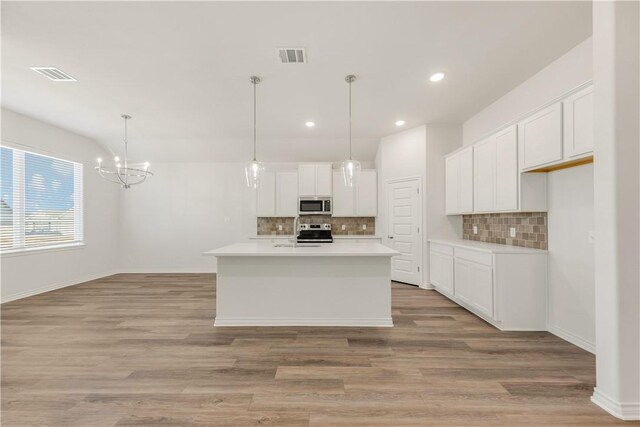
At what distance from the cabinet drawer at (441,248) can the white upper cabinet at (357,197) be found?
5.80ft

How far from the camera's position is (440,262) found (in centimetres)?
469

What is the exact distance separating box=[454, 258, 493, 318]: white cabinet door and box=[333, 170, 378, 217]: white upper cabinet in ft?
8.58

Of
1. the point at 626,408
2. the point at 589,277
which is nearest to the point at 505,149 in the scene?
the point at 589,277

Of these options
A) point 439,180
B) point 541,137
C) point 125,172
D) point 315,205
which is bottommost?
point 315,205

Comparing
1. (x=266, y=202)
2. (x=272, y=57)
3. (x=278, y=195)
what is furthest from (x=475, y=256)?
(x=266, y=202)

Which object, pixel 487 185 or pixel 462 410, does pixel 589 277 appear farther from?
pixel 462 410

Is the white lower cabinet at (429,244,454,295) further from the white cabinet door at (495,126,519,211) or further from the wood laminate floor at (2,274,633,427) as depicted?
the white cabinet door at (495,126,519,211)

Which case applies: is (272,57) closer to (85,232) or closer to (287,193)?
(287,193)

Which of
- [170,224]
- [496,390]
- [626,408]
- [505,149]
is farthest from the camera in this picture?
[170,224]

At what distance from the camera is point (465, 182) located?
4465mm

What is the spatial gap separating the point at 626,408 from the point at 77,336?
4705mm

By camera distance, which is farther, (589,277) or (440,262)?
(440,262)

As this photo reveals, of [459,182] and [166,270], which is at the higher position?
[459,182]

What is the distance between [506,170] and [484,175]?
46 centimetres
